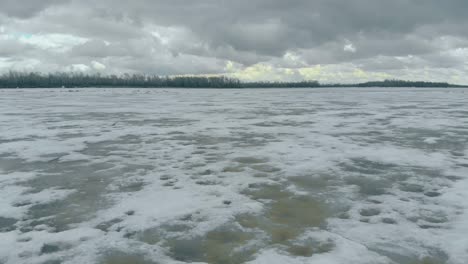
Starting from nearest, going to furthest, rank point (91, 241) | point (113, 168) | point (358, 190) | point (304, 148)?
point (91, 241) < point (358, 190) < point (113, 168) < point (304, 148)

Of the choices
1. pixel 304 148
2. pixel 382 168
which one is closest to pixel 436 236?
pixel 382 168


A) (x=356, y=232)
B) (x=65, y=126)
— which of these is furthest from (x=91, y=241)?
Answer: (x=65, y=126)

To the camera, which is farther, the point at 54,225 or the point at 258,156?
the point at 258,156

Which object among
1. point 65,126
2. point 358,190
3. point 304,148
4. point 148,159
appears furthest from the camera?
point 65,126

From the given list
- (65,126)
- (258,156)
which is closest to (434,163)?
(258,156)

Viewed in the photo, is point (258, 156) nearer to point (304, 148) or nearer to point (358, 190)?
point (304, 148)

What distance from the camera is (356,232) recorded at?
4.21m

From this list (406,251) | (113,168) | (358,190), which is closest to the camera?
(406,251)

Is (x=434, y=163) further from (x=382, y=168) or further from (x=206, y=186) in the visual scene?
(x=206, y=186)

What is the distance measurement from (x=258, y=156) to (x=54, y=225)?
4866 mm

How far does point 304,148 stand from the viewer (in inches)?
369

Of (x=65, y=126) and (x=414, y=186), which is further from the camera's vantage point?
(x=65, y=126)

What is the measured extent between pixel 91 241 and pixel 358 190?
13.1 feet

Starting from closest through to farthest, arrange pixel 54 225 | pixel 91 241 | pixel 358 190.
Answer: pixel 91 241, pixel 54 225, pixel 358 190
